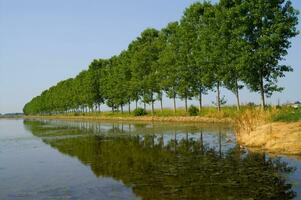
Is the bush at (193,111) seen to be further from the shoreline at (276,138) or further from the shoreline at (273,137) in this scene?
the shoreline at (276,138)

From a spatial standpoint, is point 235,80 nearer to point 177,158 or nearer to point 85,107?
point 177,158

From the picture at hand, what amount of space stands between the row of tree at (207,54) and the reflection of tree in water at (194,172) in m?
18.7

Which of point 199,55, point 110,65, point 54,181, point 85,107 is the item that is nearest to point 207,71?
point 199,55

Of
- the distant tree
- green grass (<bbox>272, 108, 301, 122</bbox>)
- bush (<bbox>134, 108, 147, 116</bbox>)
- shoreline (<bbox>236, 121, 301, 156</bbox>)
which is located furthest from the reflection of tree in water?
bush (<bbox>134, 108, 147, 116</bbox>)

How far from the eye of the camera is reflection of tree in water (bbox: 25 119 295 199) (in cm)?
1158

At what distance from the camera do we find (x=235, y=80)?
154 ft

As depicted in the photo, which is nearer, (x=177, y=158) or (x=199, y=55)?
(x=177, y=158)

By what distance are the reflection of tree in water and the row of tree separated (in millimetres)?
18666

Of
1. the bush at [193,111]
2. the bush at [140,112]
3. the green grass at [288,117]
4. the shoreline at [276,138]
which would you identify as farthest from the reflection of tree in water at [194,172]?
the bush at [140,112]

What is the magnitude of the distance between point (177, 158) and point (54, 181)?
618cm

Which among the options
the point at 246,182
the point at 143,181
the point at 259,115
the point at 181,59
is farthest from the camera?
the point at 181,59

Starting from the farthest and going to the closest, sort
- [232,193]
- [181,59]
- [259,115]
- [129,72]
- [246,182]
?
Result: [129,72] → [181,59] → [259,115] → [246,182] → [232,193]

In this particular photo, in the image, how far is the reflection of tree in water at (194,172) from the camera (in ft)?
38.0

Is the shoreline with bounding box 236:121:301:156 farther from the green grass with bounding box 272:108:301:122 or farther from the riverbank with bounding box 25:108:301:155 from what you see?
the green grass with bounding box 272:108:301:122
